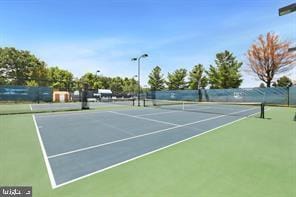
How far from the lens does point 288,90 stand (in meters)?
26.7

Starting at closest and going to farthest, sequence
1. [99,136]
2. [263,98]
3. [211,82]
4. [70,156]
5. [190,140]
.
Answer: [70,156], [190,140], [99,136], [263,98], [211,82]

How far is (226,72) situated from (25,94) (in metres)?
32.4

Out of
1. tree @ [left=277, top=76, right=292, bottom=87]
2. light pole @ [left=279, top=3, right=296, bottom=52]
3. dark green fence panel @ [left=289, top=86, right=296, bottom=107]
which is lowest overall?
dark green fence panel @ [left=289, top=86, right=296, bottom=107]

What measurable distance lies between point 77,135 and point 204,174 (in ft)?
17.3

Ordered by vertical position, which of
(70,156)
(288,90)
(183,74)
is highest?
(183,74)

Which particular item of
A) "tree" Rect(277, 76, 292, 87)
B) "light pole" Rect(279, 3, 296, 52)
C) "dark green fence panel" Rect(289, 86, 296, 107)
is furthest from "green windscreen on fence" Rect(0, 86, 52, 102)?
"tree" Rect(277, 76, 292, 87)

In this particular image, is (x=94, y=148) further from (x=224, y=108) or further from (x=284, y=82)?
(x=284, y=82)

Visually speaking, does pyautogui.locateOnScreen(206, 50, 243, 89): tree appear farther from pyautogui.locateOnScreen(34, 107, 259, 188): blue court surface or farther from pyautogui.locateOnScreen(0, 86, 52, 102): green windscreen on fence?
pyautogui.locateOnScreen(34, 107, 259, 188): blue court surface

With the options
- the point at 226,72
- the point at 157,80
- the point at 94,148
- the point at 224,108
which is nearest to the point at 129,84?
the point at 157,80

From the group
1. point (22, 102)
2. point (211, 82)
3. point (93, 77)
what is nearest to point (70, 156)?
point (22, 102)

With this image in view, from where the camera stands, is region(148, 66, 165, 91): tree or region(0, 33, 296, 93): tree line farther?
region(148, 66, 165, 91): tree

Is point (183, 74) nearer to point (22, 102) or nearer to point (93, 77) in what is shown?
point (93, 77)

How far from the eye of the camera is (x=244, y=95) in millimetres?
31172

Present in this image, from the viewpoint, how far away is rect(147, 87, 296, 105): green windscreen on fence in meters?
27.1
